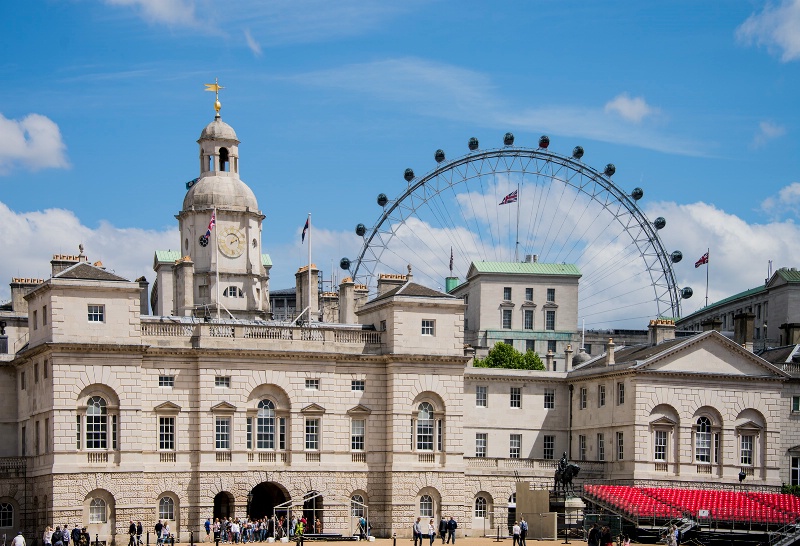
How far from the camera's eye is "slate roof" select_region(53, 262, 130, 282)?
75938mm

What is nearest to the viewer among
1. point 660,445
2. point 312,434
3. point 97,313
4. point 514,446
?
point 97,313

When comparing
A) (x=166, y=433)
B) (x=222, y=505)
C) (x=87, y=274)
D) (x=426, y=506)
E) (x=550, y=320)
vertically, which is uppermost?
(x=87, y=274)

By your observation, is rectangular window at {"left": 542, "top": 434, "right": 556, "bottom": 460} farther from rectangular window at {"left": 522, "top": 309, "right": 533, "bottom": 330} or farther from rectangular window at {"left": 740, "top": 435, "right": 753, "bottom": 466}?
rectangular window at {"left": 522, "top": 309, "right": 533, "bottom": 330}

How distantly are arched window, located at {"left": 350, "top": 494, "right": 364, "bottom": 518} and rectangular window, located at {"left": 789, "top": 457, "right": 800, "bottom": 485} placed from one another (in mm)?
29058

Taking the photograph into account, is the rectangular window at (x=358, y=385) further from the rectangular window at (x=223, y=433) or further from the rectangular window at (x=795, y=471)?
the rectangular window at (x=795, y=471)

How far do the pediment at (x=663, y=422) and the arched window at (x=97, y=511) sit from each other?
3270cm

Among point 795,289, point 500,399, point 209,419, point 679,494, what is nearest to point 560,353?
point 795,289

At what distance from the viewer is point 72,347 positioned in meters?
74.6

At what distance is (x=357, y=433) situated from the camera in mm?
82500

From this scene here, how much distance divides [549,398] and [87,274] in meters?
32.9

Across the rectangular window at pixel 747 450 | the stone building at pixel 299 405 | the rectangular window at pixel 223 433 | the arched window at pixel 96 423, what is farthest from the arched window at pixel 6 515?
the rectangular window at pixel 747 450

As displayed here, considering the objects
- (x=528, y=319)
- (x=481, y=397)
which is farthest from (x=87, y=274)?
(x=528, y=319)

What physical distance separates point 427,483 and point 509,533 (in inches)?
250

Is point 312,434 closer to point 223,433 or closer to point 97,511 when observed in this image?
point 223,433
